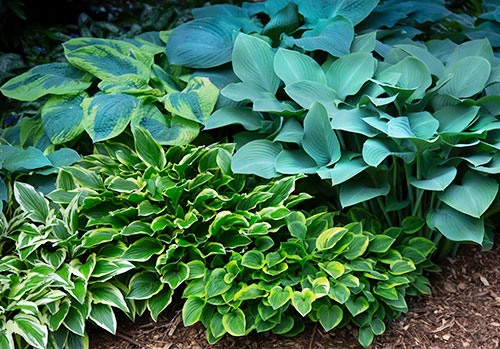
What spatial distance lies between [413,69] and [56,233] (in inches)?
73.1

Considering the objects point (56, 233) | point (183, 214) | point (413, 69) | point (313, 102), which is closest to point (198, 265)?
point (183, 214)

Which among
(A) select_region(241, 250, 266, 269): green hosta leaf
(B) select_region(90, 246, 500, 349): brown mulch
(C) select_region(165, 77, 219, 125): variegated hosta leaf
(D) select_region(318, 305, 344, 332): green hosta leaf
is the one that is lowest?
(B) select_region(90, 246, 500, 349): brown mulch

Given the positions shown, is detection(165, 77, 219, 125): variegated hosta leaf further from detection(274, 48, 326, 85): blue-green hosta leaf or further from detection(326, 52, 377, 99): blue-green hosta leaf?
detection(326, 52, 377, 99): blue-green hosta leaf

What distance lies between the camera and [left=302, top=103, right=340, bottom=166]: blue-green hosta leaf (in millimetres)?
2291

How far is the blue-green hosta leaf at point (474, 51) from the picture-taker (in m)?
2.55

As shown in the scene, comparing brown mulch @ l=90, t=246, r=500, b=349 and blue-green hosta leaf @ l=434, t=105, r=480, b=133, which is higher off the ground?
blue-green hosta leaf @ l=434, t=105, r=480, b=133

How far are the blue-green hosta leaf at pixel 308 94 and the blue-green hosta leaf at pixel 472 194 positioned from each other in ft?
2.19

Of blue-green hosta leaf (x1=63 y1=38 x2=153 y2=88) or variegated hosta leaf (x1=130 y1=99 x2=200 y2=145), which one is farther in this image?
blue-green hosta leaf (x1=63 y1=38 x2=153 y2=88)

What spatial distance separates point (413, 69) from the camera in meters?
2.41

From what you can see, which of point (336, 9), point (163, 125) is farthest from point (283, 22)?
point (163, 125)

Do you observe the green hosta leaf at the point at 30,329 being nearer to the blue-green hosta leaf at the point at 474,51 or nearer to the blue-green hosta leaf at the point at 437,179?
the blue-green hosta leaf at the point at 437,179

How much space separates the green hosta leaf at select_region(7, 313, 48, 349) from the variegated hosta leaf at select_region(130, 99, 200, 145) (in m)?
1.04

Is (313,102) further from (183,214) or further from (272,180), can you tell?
(183,214)

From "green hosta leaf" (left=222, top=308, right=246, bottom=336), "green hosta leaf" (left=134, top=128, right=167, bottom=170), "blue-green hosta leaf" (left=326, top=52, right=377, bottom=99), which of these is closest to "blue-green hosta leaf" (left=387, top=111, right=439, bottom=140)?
"blue-green hosta leaf" (left=326, top=52, right=377, bottom=99)
